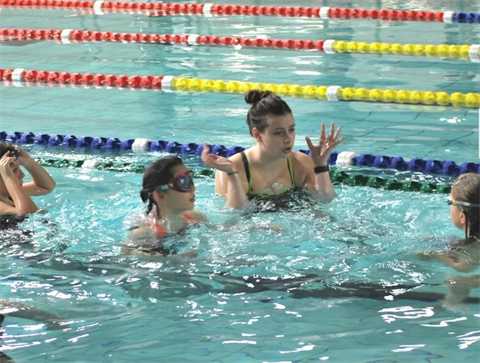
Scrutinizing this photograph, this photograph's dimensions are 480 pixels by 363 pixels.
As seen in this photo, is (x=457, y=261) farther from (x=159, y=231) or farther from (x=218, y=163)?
(x=159, y=231)

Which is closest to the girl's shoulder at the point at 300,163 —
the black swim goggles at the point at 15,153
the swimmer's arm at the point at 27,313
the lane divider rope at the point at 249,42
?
the black swim goggles at the point at 15,153

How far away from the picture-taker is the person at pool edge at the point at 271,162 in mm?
5172

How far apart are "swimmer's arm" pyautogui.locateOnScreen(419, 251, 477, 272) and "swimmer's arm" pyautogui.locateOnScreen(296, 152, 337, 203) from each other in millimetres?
916

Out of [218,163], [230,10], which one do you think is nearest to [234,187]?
[218,163]

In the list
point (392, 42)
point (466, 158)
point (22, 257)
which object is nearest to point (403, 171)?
point (466, 158)

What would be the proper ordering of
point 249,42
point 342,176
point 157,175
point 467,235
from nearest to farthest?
1. point 467,235
2. point 157,175
3. point 342,176
4. point 249,42

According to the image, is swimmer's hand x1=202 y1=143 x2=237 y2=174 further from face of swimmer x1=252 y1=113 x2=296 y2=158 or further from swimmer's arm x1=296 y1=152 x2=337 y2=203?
swimmer's arm x1=296 y1=152 x2=337 y2=203

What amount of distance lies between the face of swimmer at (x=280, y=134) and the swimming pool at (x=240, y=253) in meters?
0.40

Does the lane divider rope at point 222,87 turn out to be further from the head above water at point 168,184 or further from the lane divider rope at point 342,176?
the head above water at point 168,184

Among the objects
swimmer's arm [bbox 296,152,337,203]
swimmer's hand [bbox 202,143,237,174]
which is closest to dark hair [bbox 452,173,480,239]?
swimmer's arm [bbox 296,152,337,203]

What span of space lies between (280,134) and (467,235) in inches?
47.3

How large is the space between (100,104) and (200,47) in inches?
87.6

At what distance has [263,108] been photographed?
17.0 ft

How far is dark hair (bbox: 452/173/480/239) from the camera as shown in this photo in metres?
4.35
